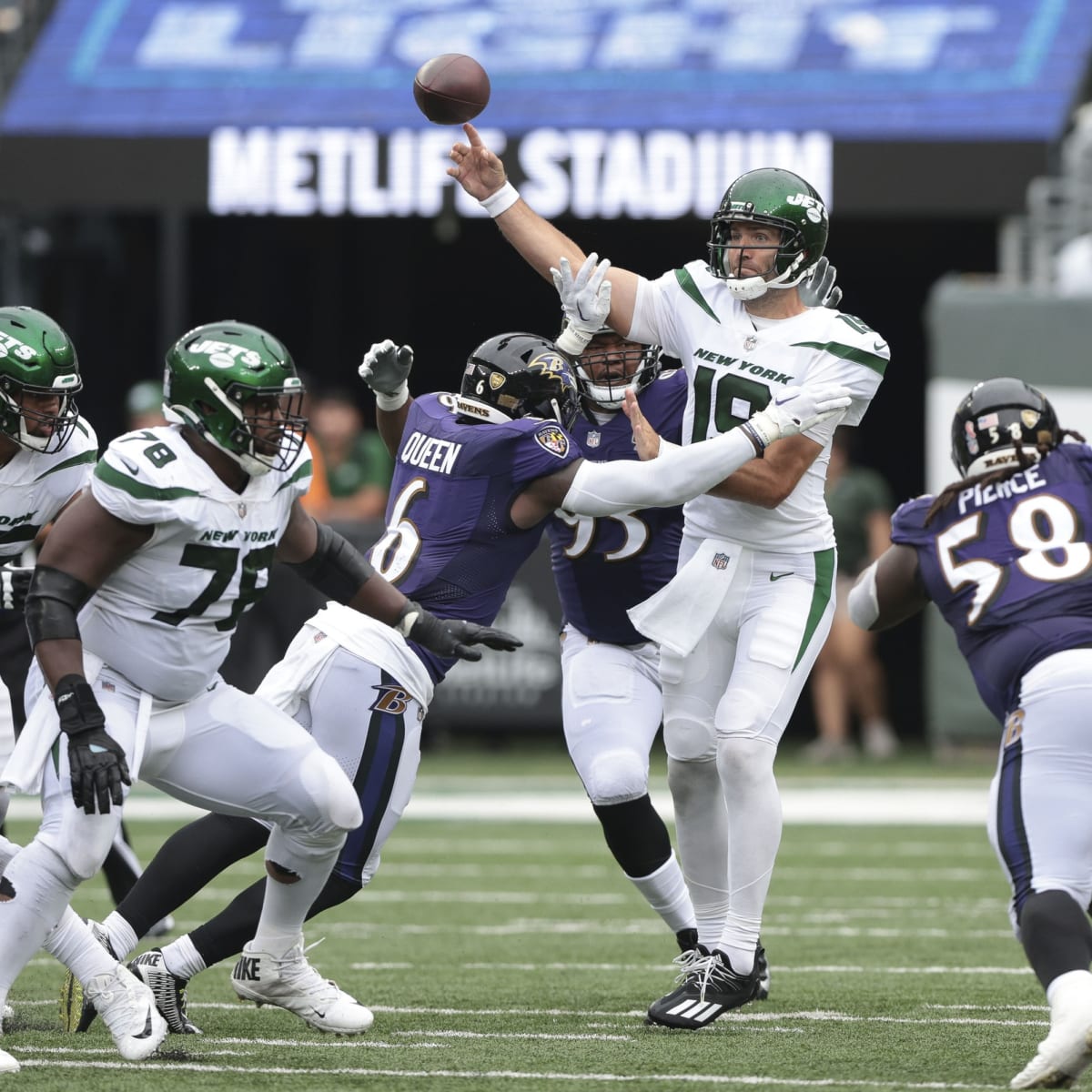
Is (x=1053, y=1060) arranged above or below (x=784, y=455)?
below

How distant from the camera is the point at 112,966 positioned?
15.0 feet

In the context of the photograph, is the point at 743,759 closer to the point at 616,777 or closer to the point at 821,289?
the point at 616,777

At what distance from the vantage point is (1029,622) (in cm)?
435

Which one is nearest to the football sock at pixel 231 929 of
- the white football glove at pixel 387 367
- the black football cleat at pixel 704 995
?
the black football cleat at pixel 704 995

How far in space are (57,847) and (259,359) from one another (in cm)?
110

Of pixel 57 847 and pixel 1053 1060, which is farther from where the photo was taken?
pixel 57 847

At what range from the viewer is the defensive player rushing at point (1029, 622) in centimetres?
407

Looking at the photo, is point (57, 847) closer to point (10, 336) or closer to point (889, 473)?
point (10, 336)

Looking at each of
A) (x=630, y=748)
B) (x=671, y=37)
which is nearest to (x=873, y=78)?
(x=671, y=37)

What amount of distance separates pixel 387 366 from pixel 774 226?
Answer: 1127 mm

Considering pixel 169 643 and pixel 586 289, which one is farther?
pixel 586 289

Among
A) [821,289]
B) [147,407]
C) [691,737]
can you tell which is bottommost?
[691,737]

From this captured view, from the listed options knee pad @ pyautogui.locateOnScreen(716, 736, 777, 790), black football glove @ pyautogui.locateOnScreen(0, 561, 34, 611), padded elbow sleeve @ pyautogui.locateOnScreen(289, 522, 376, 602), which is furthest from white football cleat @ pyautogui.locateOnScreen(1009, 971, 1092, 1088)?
black football glove @ pyautogui.locateOnScreen(0, 561, 34, 611)

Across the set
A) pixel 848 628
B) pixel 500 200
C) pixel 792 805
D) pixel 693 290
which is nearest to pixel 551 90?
pixel 848 628
